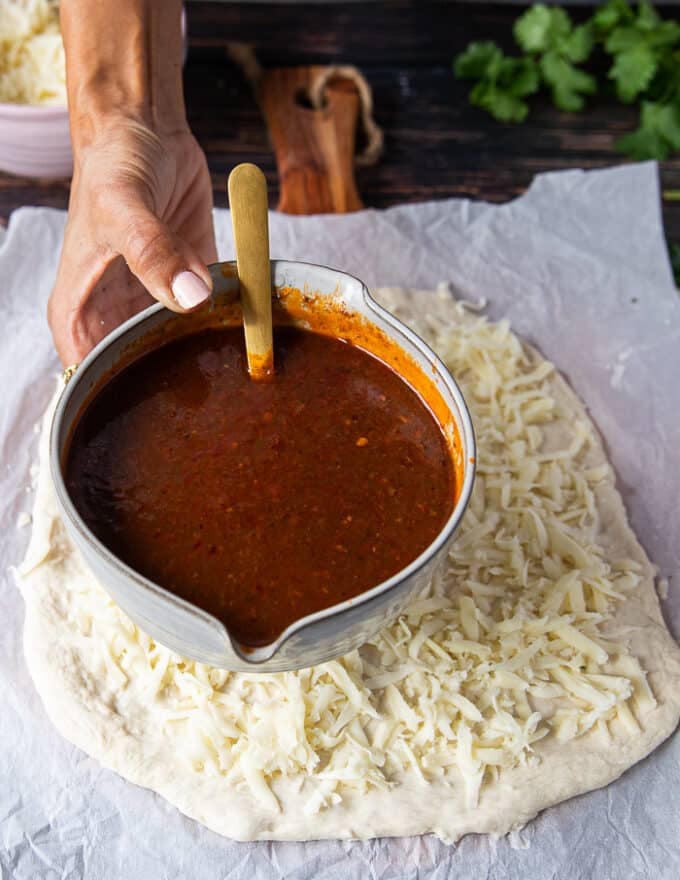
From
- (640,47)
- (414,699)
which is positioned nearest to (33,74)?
(640,47)

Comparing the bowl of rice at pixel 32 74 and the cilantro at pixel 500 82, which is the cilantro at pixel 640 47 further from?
the bowl of rice at pixel 32 74

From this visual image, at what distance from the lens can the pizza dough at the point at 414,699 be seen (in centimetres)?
233

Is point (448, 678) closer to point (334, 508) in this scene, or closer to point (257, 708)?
point (257, 708)

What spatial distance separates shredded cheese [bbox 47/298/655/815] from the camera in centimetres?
235

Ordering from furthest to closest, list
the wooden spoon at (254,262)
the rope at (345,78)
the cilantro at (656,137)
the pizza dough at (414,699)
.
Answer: the cilantro at (656,137), the rope at (345,78), the pizza dough at (414,699), the wooden spoon at (254,262)

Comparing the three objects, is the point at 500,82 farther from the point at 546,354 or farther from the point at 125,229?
the point at 125,229

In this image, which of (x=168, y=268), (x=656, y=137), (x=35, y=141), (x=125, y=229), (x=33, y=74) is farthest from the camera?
(x=656, y=137)

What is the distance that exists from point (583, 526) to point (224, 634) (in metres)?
1.48

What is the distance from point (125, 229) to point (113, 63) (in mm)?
882

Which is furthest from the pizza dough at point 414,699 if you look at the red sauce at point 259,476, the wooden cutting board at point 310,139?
the wooden cutting board at point 310,139

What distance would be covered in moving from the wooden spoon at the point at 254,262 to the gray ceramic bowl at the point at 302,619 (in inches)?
3.2

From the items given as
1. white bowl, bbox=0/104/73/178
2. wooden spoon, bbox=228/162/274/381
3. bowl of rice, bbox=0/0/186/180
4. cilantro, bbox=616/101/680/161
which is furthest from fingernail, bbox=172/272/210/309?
cilantro, bbox=616/101/680/161

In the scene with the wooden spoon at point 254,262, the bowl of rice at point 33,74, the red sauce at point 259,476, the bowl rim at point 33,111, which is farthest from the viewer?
the bowl of rice at point 33,74

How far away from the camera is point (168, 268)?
222 cm
